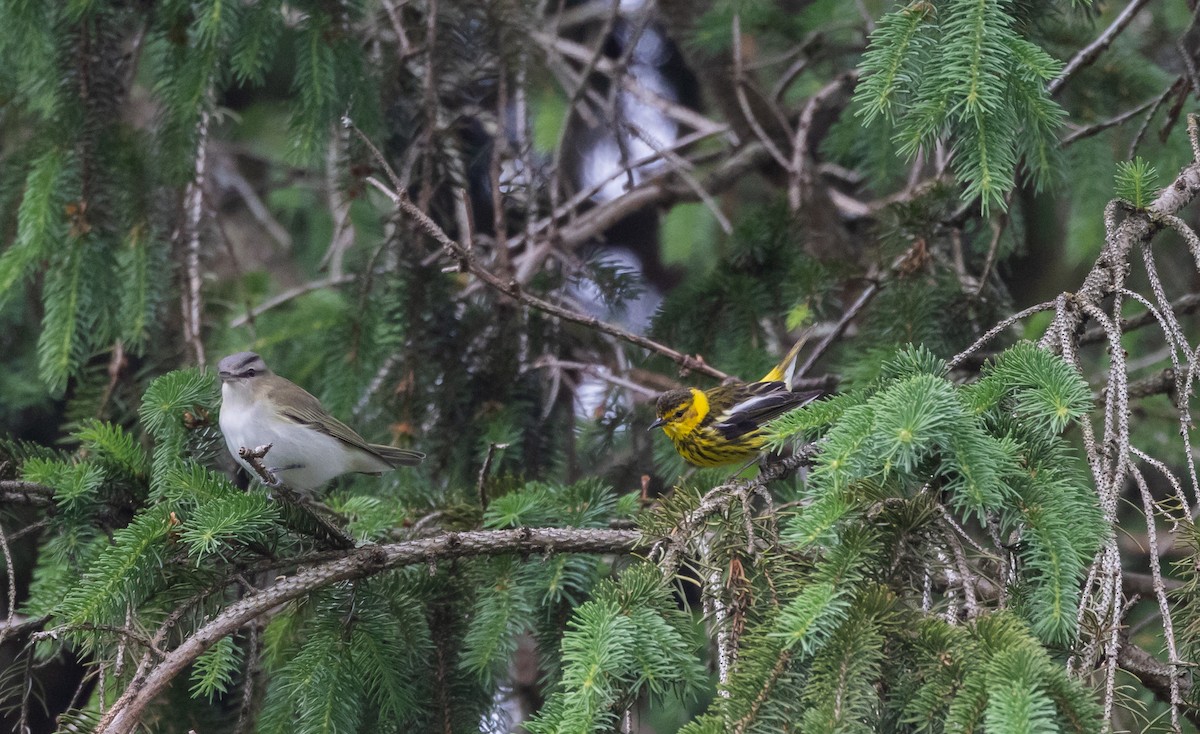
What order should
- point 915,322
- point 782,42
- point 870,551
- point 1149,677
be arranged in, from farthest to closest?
point 782,42 < point 915,322 < point 1149,677 < point 870,551

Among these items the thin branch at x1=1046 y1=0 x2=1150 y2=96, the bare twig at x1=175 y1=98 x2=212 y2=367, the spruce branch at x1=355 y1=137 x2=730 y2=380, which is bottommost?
the bare twig at x1=175 y1=98 x2=212 y2=367

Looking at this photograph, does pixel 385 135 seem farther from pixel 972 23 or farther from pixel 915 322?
pixel 972 23

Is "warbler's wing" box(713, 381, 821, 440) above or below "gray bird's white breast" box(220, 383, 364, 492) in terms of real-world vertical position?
above

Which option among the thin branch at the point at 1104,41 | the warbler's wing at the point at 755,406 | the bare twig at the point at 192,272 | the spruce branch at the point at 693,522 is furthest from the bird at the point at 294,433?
the thin branch at the point at 1104,41

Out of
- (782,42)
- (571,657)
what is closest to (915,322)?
(571,657)

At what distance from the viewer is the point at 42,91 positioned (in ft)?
11.6

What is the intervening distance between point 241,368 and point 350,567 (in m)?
1.34

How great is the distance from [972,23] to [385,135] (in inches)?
88.7

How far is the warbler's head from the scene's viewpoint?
155 inches

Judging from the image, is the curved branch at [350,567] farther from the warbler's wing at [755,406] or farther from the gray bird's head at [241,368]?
the warbler's wing at [755,406]

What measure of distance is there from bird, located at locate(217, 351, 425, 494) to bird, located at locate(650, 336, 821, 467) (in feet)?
3.39

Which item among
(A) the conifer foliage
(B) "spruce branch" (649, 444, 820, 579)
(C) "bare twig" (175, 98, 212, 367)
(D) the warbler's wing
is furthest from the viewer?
(D) the warbler's wing

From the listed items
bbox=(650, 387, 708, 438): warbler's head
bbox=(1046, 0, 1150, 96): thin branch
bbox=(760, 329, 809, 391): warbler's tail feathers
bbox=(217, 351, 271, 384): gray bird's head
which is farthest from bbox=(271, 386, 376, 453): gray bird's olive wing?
bbox=(1046, 0, 1150, 96): thin branch

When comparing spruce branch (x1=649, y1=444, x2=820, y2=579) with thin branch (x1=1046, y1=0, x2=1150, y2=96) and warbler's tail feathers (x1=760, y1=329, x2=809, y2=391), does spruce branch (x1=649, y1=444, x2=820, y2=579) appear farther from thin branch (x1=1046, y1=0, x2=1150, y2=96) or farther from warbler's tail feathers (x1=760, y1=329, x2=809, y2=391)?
thin branch (x1=1046, y1=0, x2=1150, y2=96)
